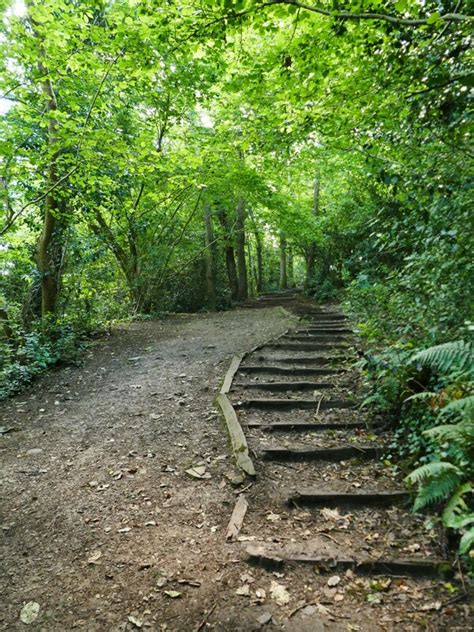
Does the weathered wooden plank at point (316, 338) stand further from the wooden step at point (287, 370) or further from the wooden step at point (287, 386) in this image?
the wooden step at point (287, 386)

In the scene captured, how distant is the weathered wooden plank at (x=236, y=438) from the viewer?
392 centimetres

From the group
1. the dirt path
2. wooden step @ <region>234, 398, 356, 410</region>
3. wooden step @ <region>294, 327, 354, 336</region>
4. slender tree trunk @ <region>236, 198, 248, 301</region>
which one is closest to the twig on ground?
the dirt path

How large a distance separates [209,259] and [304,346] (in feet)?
23.0

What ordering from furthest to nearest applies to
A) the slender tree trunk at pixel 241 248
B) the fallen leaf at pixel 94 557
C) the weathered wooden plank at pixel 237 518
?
the slender tree trunk at pixel 241 248 → the weathered wooden plank at pixel 237 518 → the fallen leaf at pixel 94 557

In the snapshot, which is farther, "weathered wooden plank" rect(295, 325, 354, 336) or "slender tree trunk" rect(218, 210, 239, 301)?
"slender tree trunk" rect(218, 210, 239, 301)

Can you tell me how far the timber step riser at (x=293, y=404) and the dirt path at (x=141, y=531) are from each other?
58 centimetres

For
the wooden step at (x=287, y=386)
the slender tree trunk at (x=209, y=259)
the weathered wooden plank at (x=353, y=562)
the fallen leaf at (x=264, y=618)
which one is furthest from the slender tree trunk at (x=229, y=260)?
the fallen leaf at (x=264, y=618)

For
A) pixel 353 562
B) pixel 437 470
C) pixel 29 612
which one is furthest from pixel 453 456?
pixel 29 612

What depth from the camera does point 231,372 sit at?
6375 millimetres

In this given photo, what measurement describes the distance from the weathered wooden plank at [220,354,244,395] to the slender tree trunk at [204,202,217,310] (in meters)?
7.07

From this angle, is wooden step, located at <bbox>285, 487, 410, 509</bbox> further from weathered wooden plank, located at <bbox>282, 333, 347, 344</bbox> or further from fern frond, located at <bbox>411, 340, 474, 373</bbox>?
weathered wooden plank, located at <bbox>282, 333, 347, 344</bbox>

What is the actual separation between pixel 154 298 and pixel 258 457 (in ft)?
33.5

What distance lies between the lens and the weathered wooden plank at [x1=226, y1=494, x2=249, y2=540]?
3.07 m

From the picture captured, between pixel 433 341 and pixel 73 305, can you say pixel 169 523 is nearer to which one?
pixel 433 341
